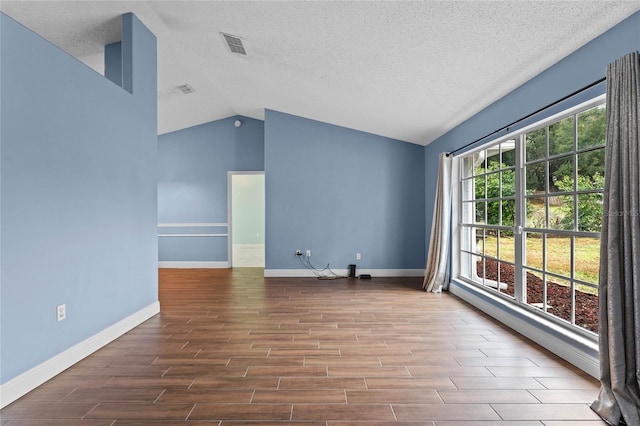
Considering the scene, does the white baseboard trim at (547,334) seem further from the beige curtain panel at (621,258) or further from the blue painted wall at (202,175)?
the blue painted wall at (202,175)

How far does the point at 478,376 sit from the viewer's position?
2.49 meters

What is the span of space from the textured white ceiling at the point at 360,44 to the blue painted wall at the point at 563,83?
8 centimetres

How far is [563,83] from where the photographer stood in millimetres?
2779

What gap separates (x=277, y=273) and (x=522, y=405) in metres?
4.76

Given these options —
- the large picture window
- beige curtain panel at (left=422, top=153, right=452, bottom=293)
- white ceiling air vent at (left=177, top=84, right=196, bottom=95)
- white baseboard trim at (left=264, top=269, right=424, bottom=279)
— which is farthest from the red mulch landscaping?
white ceiling air vent at (left=177, top=84, right=196, bottom=95)

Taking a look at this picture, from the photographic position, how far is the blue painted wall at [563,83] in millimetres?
2244

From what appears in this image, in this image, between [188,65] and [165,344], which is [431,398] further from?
[188,65]

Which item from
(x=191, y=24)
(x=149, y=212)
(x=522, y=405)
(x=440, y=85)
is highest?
(x=191, y=24)

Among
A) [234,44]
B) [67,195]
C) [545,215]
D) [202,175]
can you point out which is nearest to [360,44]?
[234,44]

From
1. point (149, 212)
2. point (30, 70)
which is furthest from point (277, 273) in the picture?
point (30, 70)

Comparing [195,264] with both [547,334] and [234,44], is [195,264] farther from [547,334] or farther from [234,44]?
[547,334]

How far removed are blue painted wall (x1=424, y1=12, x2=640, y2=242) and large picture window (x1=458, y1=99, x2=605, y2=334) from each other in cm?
15

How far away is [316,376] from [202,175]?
19.4ft

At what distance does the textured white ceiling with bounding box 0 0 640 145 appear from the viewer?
8.44 ft
